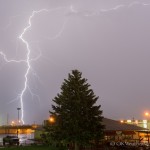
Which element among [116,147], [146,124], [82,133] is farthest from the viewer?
[146,124]

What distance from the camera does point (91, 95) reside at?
32031 millimetres

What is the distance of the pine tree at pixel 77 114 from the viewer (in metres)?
30.9

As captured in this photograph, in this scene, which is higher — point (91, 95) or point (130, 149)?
point (91, 95)

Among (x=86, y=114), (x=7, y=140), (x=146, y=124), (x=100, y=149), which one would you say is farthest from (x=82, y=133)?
(x=146, y=124)

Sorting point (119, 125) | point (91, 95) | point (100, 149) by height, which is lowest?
point (100, 149)

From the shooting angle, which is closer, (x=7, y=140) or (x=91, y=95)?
(x=91, y=95)

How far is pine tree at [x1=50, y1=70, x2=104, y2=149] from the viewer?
30859 millimetres

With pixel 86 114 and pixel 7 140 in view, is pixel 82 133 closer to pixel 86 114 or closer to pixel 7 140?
pixel 86 114

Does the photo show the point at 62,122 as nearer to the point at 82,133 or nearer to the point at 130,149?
the point at 82,133

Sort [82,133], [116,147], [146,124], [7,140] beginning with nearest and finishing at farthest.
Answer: [82,133] → [116,147] → [7,140] → [146,124]

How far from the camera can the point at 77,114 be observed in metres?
31.0

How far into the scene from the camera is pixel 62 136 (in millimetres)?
31172

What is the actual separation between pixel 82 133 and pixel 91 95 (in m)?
Answer: 3.64

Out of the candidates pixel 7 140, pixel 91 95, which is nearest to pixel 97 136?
pixel 91 95
